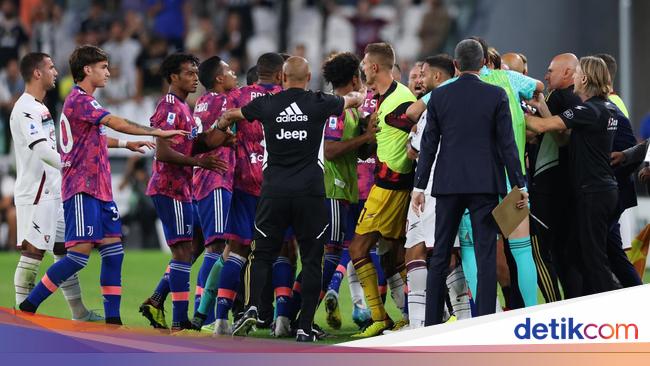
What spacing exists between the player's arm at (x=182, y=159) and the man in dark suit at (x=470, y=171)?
1.92m

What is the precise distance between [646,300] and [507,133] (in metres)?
1.53

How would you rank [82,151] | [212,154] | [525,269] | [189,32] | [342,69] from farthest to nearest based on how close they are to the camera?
[189,32] → [212,154] → [342,69] → [82,151] → [525,269]

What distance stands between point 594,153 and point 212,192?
319 cm

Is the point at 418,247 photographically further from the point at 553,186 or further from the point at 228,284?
the point at 228,284

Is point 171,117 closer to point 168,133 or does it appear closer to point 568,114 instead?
point 168,133

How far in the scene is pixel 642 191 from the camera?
20.1 m

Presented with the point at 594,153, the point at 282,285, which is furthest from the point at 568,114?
the point at 282,285

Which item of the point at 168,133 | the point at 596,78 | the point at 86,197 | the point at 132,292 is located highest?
the point at 596,78

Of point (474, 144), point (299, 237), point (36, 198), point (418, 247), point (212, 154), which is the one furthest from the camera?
point (36, 198)

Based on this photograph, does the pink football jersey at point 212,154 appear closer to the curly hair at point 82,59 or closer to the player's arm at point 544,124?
the curly hair at point 82,59

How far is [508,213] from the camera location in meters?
8.60

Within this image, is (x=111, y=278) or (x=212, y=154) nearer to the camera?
(x=111, y=278)

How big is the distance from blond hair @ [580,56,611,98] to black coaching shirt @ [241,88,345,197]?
2.15m

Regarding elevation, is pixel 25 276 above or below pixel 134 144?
below
